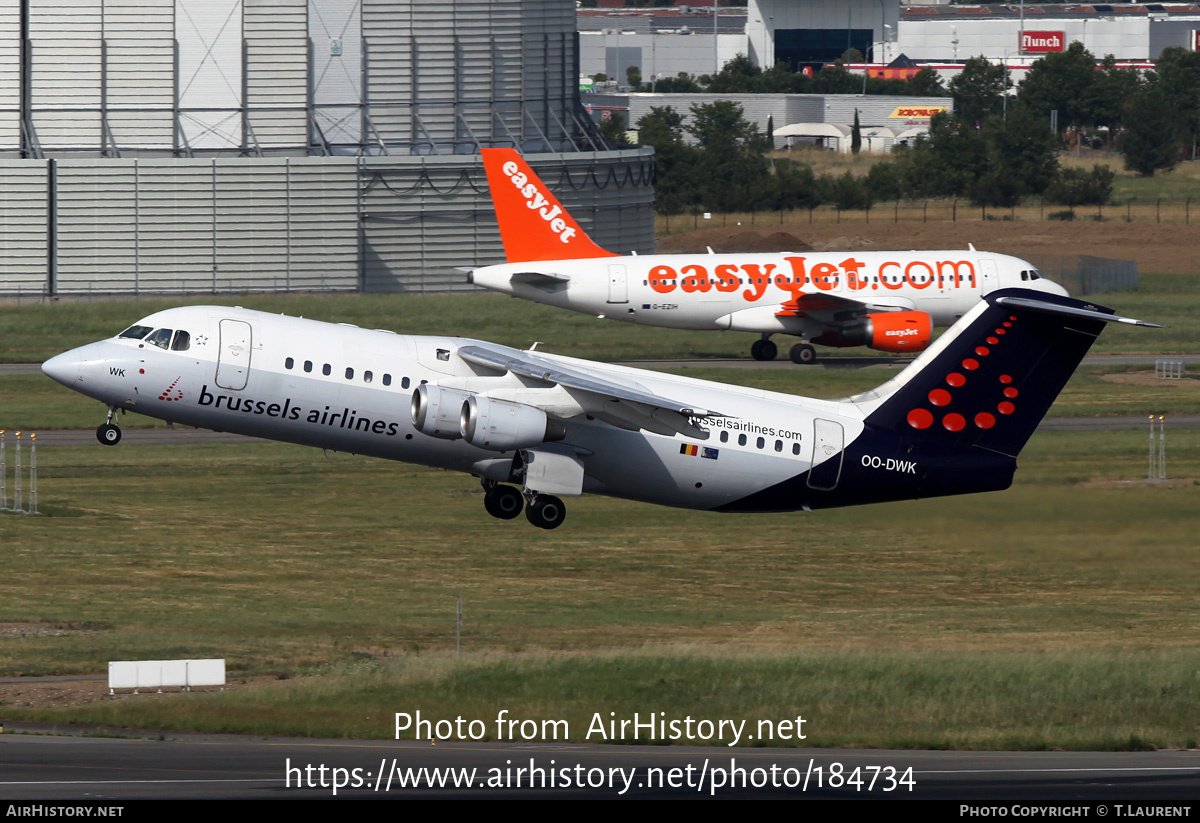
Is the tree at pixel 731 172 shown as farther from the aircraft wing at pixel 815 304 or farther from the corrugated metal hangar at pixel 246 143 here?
the aircraft wing at pixel 815 304

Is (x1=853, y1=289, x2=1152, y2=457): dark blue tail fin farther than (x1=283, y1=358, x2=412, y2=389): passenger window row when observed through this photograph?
Yes

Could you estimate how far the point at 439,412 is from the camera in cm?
3516

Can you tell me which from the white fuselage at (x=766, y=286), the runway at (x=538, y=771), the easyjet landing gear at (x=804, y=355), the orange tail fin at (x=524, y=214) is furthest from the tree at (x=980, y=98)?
the runway at (x=538, y=771)

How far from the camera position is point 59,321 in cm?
9050

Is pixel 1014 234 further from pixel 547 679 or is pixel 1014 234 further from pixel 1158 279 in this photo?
pixel 547 679

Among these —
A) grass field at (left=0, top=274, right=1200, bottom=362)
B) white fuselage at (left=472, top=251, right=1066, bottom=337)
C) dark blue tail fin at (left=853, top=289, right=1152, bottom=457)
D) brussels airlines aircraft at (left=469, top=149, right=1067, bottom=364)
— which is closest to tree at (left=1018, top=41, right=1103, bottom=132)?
grass field at (left=0, top=274, right=1200, bottom=362)

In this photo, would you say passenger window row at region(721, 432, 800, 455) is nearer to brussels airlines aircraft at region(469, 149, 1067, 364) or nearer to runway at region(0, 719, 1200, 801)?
runway at region(0, 719, 1200, 801)

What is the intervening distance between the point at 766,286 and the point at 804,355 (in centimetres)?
399

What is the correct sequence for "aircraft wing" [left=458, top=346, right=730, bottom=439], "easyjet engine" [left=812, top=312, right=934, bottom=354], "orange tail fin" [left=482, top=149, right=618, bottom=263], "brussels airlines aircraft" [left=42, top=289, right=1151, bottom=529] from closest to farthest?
"aircraft wing" [left=458, top=346, right=730, bottom=439], "brussels airlines aircraft" [left=42, top=289, right=1151, bottom=529], "orange tail fin" [left=482, top=149, right=618, bottom=263], "easyjet engine" [left=812, top=312, right=934, bottom=354]

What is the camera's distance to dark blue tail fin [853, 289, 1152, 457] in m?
37.8

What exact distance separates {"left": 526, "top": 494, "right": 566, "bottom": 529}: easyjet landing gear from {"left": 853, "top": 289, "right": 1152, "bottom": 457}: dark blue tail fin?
7634 millimetres

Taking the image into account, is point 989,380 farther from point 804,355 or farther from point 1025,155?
point 1025,155

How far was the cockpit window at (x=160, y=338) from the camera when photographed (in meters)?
36.8

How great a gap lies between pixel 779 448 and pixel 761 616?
11.0 meters
